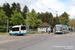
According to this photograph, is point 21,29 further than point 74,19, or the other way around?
point 74,19

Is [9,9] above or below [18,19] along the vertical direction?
above

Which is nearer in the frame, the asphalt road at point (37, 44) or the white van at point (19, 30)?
the asphalt road at point (37, 44)

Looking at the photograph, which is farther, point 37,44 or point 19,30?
point 19,30

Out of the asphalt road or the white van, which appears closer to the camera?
the asphalt road

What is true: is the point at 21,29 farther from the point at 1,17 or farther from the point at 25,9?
the point at 25,9

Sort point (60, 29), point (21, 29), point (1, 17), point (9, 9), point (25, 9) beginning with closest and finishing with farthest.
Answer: point (21, 29), point (60, 29), point (1, 17), point (9, 9), point (25, 9)

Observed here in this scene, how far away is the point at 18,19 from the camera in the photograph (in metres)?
61.7

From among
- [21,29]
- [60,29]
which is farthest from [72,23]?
[21,29]

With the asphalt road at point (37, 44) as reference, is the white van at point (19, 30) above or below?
above

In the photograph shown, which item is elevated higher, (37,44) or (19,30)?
(19,30)

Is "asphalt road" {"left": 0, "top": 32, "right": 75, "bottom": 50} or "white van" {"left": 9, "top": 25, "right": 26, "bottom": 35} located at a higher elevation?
"white van" {"left": 9, "top": 25, "right": 26, "bottom": 35}

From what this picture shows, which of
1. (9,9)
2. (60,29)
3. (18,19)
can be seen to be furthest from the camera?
(9,9)

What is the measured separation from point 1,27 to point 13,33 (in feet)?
99.7

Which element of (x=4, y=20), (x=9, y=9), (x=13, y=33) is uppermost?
(x=9, y=9)
